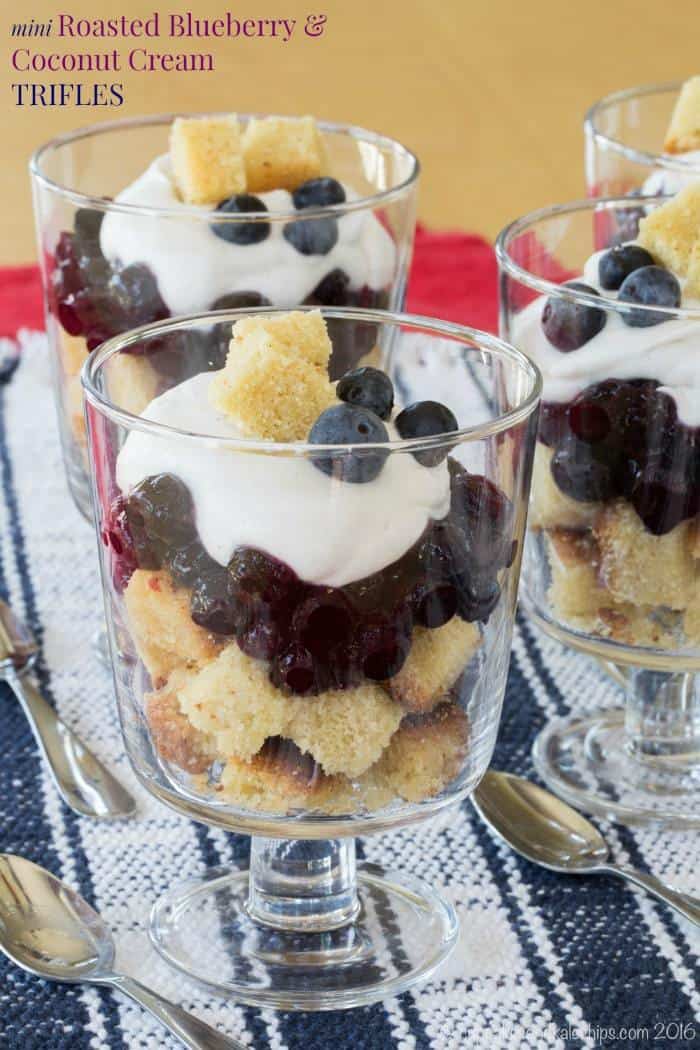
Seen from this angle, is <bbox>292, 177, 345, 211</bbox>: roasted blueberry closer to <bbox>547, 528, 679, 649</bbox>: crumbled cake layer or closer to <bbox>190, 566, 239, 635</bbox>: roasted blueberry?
<bbox>547, 528, 679, 649</bbox>: crumbled cake layer

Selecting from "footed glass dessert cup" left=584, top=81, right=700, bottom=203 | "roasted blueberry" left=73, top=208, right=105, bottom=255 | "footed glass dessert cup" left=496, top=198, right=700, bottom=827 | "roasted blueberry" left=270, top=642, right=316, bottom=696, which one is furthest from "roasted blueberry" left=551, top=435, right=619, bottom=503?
"footed glass dessert cup" left=584, top=81, right=700, bottom=203

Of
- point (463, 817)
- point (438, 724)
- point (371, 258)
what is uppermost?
point (371, 258)

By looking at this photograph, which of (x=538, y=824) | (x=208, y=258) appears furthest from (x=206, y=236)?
(x=538, y=824)

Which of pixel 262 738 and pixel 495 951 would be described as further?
pixel 495 951

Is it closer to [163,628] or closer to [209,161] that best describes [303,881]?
[163,628]

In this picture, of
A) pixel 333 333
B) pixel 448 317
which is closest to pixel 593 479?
pixel 333 333

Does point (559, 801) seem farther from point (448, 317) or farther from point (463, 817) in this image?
point (448, 317)
